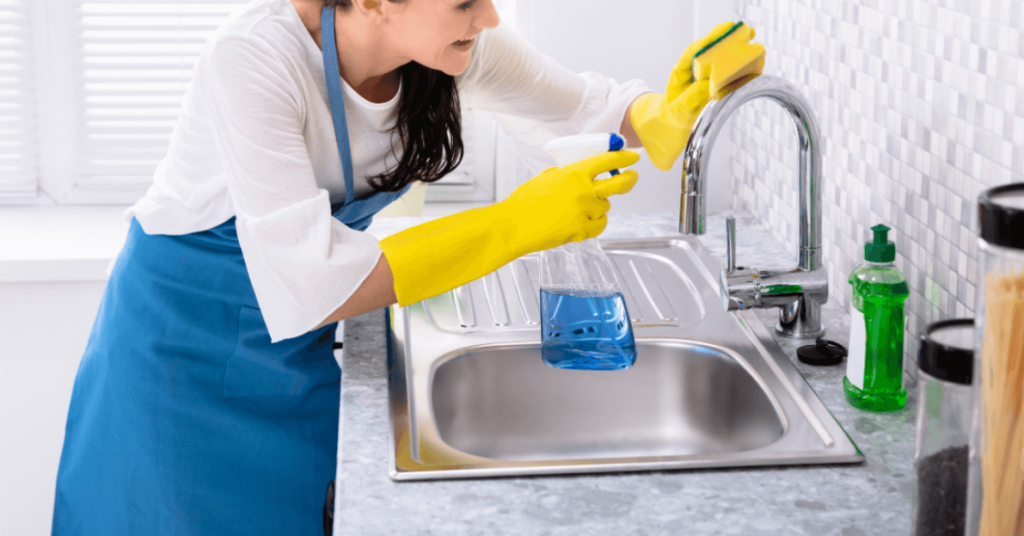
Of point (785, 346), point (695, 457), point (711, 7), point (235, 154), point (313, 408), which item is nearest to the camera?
point (695, 457)

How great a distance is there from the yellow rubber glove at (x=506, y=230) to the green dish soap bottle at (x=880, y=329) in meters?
0.28

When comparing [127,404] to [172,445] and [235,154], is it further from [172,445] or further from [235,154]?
[235,154]

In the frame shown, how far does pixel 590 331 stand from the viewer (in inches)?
45.3

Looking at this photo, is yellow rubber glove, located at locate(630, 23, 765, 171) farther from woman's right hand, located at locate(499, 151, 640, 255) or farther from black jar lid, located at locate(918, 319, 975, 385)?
black jar lid, located at locate(918, 319, 975, 385)

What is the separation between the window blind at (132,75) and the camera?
2.18m

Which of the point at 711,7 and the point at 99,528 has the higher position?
the point at 711,7

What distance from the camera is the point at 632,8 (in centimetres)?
184

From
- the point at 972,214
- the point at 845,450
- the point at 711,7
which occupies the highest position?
the point at 711,7

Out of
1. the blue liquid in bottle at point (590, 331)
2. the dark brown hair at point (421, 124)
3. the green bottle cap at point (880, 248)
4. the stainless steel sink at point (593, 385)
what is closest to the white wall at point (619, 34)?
the dark brown hair at point (421, 124)

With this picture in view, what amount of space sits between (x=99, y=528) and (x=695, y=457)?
85cm

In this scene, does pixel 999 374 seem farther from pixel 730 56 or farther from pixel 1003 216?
pixel 730 56

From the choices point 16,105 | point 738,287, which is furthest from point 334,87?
point 16,105

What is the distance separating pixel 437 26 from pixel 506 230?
255mm

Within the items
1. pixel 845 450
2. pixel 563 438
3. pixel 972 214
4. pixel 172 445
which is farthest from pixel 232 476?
pixel 972 214
